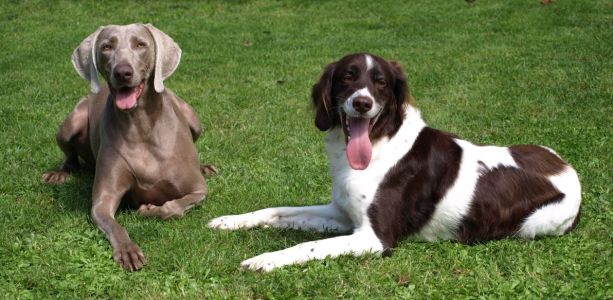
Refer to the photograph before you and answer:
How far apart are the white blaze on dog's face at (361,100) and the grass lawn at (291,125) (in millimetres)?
723

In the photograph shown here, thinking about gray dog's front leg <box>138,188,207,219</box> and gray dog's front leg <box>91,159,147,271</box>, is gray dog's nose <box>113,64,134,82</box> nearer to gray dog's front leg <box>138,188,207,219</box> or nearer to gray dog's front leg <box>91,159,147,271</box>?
gray dog's front leg <box>91,159,147,271</box>

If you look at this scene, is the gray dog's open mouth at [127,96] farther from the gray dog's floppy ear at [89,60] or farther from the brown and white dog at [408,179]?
the brown and white dog at [408,179]

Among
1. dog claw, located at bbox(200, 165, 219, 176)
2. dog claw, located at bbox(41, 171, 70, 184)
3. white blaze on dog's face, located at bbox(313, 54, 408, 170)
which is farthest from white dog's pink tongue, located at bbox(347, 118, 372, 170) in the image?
dog claw, located at bbox(41, 171, 70, 184)

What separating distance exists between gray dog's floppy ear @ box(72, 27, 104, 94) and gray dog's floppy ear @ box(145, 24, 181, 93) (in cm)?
41

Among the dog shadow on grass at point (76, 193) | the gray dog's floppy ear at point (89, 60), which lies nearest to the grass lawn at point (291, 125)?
the dog shadow on grass at point (76, 193)

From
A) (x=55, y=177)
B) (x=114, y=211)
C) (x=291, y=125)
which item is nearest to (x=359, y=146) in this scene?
(x=114, y=211)

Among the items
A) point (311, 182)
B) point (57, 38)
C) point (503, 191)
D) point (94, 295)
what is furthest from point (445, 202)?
point (57, 38)

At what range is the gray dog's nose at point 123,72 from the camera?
508cm

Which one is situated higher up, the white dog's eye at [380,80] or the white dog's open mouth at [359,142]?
the white dog's eye at [380,80]

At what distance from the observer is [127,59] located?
16.9 feet

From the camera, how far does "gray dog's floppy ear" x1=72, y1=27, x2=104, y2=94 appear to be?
213 inches

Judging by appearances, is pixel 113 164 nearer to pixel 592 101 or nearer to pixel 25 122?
pixel 25 122

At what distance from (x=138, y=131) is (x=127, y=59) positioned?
601 mm

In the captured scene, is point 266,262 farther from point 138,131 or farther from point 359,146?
point 138,131
